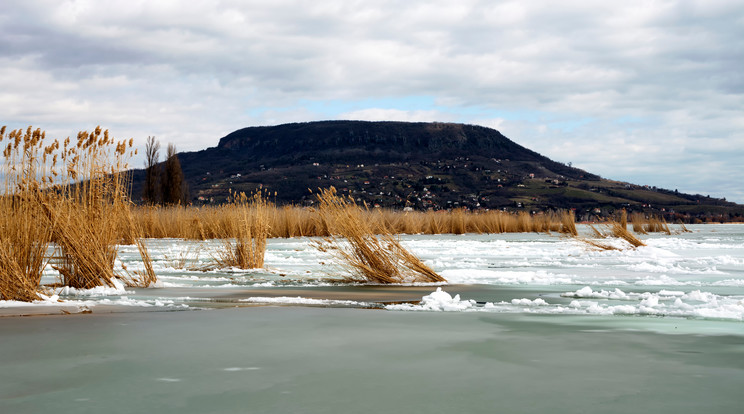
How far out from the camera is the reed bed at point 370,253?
22.9 ft

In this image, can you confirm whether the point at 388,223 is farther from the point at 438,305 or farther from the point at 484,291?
the point at 438,305

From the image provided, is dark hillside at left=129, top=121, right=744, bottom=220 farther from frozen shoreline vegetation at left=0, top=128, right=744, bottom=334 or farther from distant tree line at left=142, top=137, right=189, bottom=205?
frozen shoreline vegetation at left=0, top=128, right=744, bottom=334

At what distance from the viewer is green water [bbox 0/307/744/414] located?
2422 mm

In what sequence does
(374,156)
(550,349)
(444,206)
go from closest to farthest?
1. (550,349)
2. (444,206)
3. (374,156)

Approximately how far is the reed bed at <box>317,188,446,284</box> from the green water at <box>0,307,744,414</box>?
96.9 inches

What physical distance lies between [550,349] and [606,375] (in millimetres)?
584

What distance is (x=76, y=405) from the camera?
241 centimetres

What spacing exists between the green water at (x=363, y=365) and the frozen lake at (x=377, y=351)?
11mm

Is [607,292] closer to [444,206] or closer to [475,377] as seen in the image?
[475,377]

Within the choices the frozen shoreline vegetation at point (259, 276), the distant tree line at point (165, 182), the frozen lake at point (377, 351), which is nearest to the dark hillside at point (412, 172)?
the distant tree line at point (165, 182)

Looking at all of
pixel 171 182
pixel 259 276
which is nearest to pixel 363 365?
pixel 259 276

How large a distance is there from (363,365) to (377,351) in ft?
1.05

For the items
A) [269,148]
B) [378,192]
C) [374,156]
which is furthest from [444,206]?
[269,148]

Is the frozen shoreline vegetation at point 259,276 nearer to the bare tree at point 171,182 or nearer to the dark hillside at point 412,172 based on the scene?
the bare tree at point 171,182
